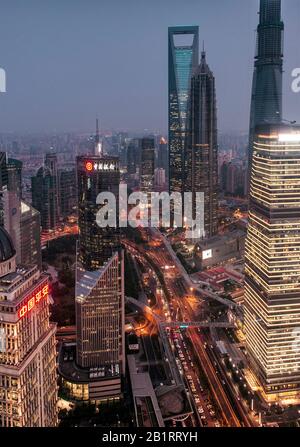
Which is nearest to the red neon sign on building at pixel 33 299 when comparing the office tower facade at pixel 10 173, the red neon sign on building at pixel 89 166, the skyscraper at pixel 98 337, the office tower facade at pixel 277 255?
the skyscraper at pixel 98 337

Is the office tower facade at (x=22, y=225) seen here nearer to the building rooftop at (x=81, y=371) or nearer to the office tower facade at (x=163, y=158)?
the building rooftop at (x=81, y=371)

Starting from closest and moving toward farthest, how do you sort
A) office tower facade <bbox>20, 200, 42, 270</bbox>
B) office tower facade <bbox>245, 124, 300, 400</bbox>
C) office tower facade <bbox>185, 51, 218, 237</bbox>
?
office tower facade <bbox>245, 124, 300, 400</bbox>, office tower facade <bbox>20, 200, 42, 270</bbox>, office tower facade <bbox>185, 51, 218, 237</bbox>

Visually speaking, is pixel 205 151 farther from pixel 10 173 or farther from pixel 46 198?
pixel 10 173

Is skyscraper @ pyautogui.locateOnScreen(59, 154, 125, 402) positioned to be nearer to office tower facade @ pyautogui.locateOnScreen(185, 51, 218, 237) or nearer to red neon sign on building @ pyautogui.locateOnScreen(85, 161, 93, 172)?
red neon sign on building @ pyautogui.locateOnScreen(85, 161, 93, 172)

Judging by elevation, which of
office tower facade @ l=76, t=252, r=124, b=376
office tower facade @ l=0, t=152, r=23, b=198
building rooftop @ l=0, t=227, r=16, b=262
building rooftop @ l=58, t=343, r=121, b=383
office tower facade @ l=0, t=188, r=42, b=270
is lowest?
building rooftop @ l=58, t=343, r=121, b=383

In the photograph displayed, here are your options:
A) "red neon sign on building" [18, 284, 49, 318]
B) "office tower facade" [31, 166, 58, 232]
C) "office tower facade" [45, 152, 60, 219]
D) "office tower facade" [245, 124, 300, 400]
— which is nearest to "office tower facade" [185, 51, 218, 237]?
"office tower facade" [45, 152, 60, 219]

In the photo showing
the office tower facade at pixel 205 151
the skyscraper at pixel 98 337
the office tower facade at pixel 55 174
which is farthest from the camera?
the office tower facade at pixel 205 151

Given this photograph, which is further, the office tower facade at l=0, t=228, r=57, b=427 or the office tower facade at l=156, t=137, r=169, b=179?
the office tower facade at l=156, t=137, r=169, b=179
